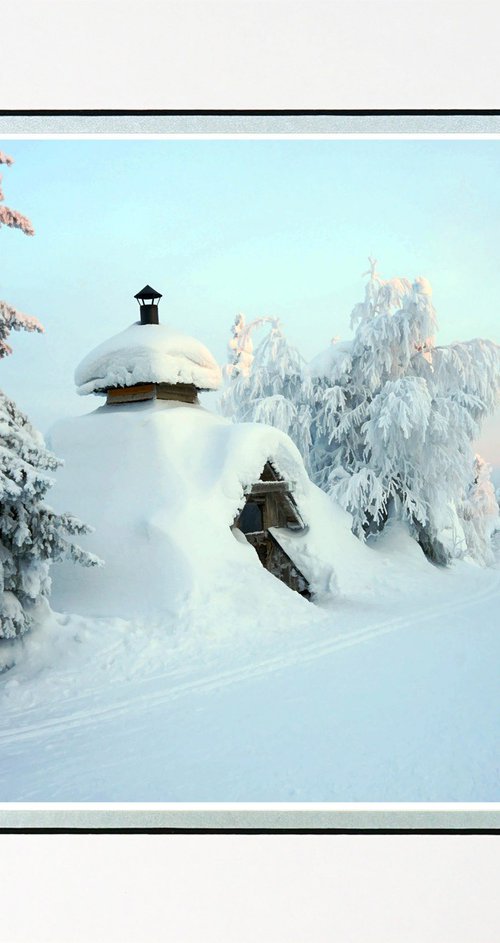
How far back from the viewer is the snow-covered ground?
15.1 feet

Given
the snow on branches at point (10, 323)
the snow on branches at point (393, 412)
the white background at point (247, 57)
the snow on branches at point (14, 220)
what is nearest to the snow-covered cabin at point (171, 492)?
the snow on branches at point (10, 323)

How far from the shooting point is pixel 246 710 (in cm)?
502

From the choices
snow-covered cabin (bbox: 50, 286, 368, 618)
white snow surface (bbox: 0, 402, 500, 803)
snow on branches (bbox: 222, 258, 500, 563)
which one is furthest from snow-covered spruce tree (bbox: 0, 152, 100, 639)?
snow on branches (bbox: 222, 258, 500, 563)

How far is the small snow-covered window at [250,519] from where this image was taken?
29.5ft

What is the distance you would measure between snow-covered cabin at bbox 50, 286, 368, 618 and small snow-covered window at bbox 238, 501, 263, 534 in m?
0.56

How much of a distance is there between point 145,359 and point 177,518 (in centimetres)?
175

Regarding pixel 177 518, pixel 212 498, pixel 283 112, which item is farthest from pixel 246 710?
pixel 283 112

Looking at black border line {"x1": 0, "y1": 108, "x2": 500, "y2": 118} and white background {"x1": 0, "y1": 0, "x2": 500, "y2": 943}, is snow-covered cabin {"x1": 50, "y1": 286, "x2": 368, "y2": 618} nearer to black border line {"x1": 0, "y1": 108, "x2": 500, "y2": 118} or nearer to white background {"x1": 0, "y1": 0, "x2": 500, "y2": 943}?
black border line {"x1": 0, "y1": 108, "x2": 500, "y2": 118}

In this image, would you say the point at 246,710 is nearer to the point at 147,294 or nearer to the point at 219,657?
the point at 219,657

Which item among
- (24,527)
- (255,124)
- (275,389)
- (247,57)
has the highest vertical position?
(247,57)

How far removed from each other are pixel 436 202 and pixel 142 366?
10.1 ft
